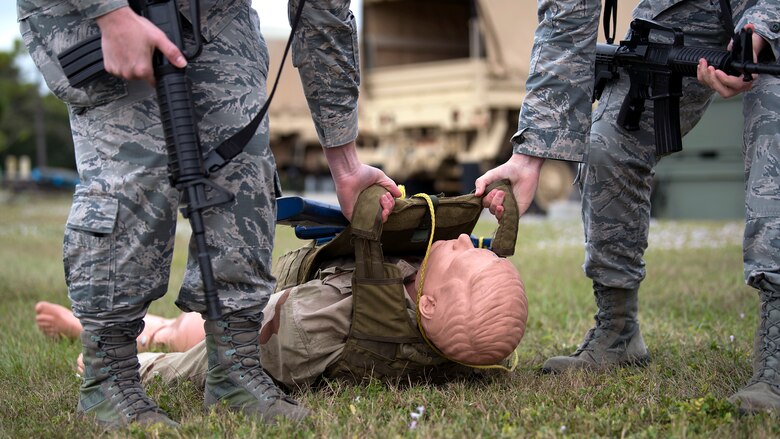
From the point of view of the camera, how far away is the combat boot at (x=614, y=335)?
3287 mm

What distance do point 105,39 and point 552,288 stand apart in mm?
3680

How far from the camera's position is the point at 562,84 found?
9.59 ft

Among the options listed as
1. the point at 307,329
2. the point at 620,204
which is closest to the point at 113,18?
the point at 307,329

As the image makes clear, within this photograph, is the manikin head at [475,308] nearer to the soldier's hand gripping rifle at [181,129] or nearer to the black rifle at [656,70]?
the soldier's hand gripping rifle at [181,129]

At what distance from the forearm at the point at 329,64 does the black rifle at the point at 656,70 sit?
0.97 metres

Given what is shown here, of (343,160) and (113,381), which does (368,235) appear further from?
(113,381)

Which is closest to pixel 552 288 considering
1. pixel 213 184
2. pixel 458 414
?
pixel 458 414

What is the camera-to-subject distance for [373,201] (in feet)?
9.02

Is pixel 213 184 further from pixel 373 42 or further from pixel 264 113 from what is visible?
pixel 373 42

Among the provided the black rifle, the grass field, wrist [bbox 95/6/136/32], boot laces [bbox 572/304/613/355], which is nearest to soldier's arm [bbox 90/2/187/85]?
wrist [bbox 95/6/136/32]

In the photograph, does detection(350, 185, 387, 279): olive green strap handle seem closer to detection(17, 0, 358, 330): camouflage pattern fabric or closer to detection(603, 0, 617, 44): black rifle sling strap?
detection(17, 0, 358, 330): camouflage pattern fabric

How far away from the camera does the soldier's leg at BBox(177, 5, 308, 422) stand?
2.47 meters

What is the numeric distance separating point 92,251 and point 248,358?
518mm

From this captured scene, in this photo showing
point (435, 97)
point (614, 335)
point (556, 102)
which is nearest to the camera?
point (556, 102)
